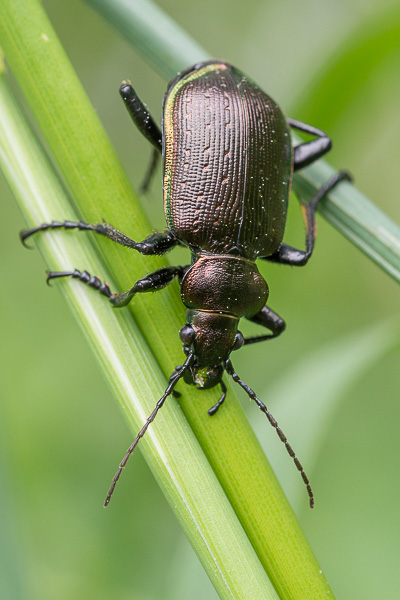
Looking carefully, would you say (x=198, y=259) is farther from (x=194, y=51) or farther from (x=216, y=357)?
(x=194, y=51)

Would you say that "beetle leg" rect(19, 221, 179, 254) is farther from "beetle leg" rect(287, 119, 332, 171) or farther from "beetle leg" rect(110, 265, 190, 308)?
"beetle leg" rect(287, 119, 332, 171)

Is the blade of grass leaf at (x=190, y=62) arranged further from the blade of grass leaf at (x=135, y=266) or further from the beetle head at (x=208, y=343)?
the beetle head at (x=208, y=343)

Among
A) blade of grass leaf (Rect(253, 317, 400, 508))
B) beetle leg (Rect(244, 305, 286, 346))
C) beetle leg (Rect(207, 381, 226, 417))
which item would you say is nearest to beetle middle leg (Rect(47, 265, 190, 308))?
beetle leg (Rect(207, 381, 226, 417))

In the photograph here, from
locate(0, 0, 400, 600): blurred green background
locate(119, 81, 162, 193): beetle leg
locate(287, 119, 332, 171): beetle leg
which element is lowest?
locate(0, 0, 400, 600): blurred green background

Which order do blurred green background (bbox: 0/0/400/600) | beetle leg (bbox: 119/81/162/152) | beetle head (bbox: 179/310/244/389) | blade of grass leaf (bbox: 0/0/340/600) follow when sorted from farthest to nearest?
beetle leg (bbox: 119/81/162/152), blurred green background (bbox: 0/0/400/600), beetle head (bbox: 179/310/244/389), blade of grass leaf (bbox: 0/0/340/600)

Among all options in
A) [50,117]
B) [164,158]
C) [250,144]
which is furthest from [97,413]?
[50,117]

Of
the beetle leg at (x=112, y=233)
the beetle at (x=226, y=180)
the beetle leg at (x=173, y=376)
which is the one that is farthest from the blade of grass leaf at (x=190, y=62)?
the beetle leg at (x=173, y=376)
